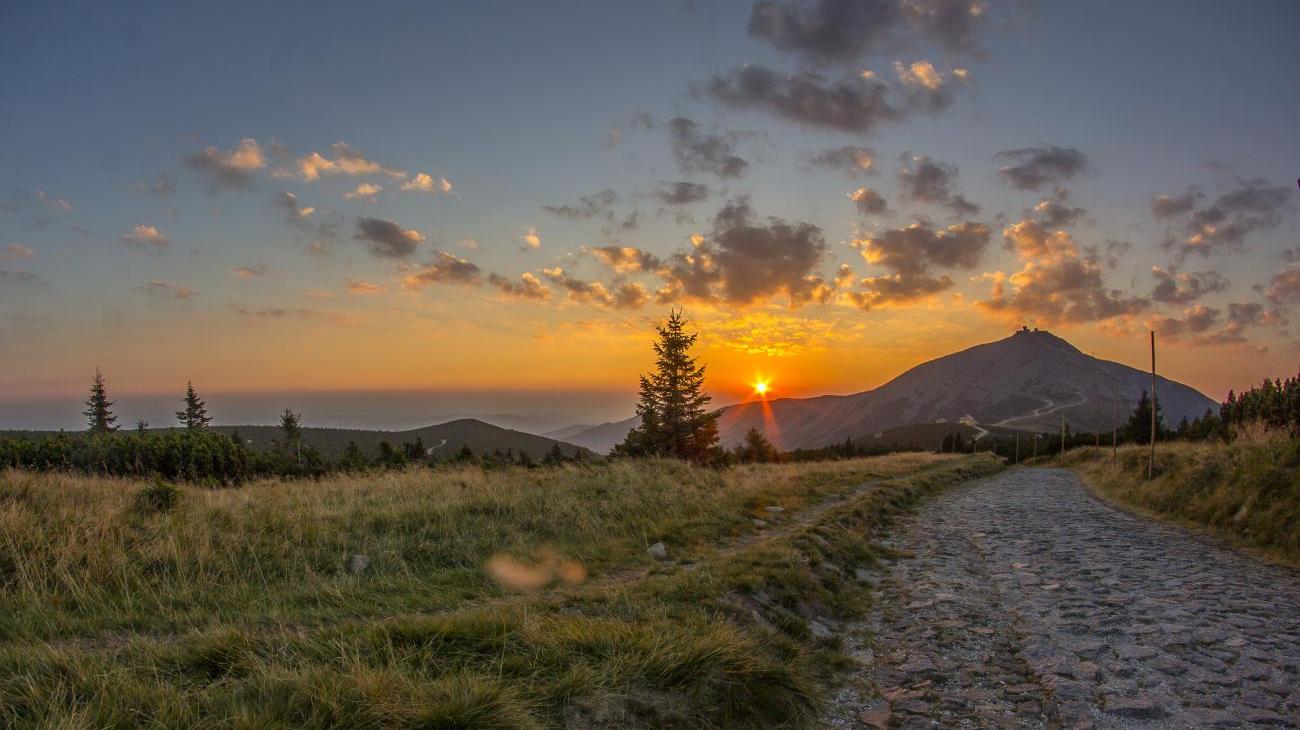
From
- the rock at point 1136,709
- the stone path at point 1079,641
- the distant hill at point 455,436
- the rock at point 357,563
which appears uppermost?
the rock at point 357,563

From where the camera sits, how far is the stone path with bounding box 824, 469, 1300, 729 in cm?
582

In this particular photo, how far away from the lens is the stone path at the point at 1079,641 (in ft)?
19.1

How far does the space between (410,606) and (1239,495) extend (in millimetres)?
19753

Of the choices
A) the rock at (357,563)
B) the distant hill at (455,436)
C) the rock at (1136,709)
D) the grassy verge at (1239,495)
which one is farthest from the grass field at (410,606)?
the distant hill at (455,436)

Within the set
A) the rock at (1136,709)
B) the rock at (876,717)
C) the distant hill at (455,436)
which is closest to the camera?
the rock at (1136,709)

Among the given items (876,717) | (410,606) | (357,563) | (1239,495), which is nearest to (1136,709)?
(876,717)

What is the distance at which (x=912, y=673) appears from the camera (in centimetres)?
694

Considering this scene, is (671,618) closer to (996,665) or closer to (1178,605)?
(996,665)

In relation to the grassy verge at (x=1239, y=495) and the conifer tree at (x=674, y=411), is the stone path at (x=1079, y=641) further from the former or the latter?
the conifer tree at (x=674, y=411)

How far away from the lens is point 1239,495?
15.5 meters

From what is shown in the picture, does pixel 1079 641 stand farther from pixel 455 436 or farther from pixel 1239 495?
pixel 455 436

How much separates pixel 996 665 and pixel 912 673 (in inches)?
40.3

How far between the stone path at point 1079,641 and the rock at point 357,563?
742 cm

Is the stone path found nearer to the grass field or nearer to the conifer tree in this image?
the grass field
